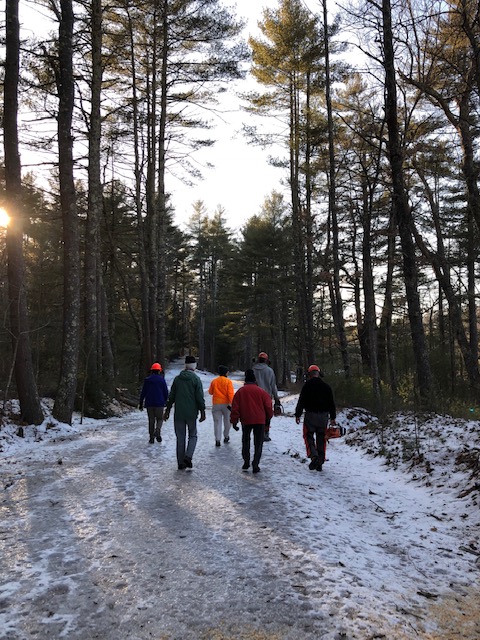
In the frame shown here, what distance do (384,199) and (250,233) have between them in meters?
21.5

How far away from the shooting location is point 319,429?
8.11 m

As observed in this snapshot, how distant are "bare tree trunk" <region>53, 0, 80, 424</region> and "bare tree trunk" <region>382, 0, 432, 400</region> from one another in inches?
316

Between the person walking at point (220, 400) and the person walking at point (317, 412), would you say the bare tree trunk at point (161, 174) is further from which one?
the person walking at point (317, 412)

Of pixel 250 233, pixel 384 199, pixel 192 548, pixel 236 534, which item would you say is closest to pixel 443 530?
pixel 236 534

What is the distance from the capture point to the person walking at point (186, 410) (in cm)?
769

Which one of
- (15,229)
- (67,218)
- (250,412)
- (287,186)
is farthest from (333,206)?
(250,412)

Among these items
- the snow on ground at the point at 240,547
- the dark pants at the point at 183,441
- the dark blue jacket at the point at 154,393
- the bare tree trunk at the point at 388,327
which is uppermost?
the bare tree trunk at the point at 388,327

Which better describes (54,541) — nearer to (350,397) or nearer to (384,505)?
(384,505)

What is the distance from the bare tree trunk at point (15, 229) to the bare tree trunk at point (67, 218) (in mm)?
1071

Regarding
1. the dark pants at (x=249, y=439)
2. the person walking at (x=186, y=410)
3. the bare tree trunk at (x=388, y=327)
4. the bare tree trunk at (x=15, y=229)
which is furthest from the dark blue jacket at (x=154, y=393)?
the bare tree trunk at (x=388, y=327)

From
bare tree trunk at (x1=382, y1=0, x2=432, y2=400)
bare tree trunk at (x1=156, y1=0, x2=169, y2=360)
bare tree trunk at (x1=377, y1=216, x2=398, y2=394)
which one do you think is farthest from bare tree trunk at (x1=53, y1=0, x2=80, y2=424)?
bare tree trunk at (x1=377, y1=216, x2=398, y2=394)

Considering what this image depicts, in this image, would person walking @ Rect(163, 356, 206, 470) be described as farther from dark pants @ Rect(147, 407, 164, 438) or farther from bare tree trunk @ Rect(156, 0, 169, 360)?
bare tree trunk @ Rect(156, 0, 169, 360)

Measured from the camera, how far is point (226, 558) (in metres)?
4.10

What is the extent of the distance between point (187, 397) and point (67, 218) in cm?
682
